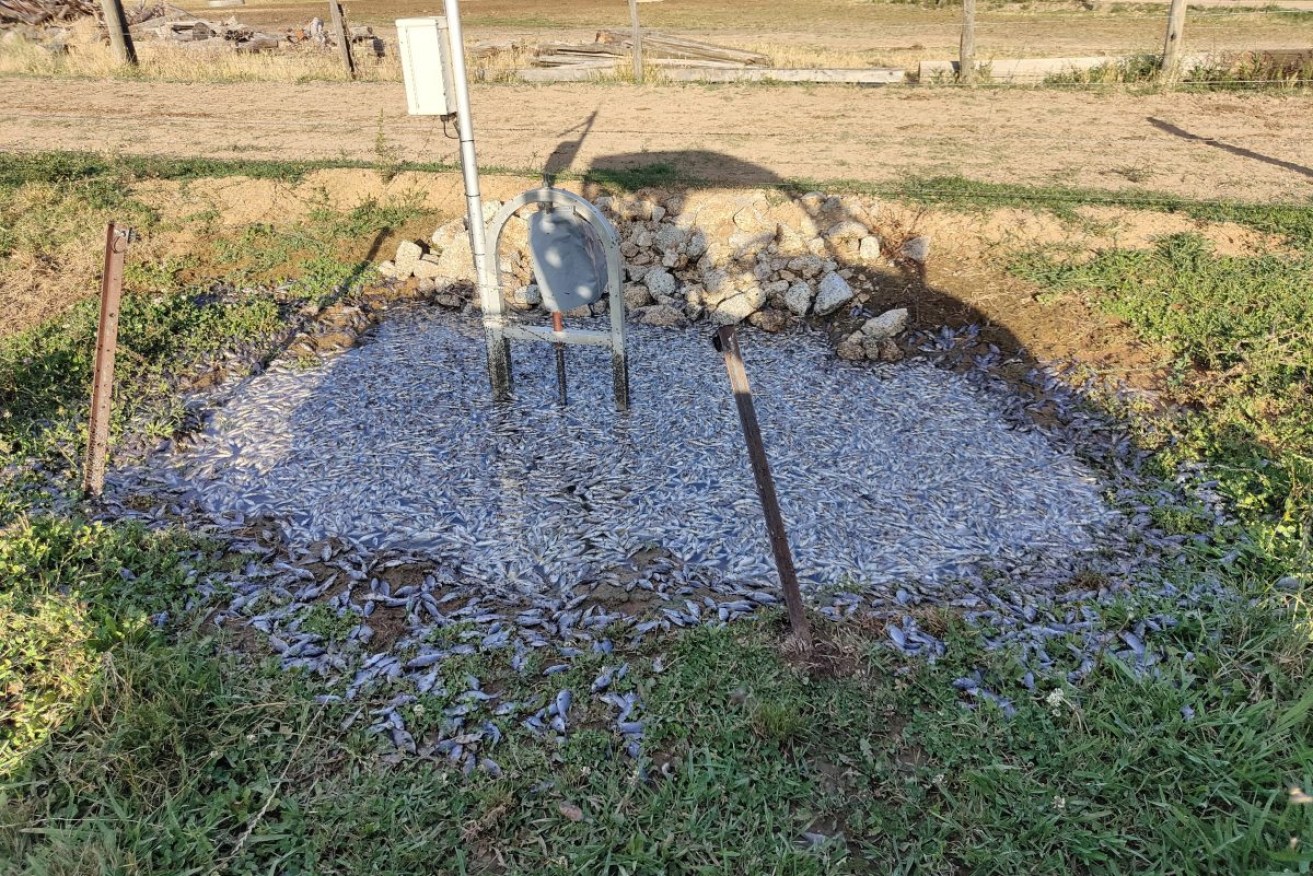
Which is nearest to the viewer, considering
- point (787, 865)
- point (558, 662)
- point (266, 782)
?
point (787, 865)

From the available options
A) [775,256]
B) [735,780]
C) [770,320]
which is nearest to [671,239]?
[775,256]

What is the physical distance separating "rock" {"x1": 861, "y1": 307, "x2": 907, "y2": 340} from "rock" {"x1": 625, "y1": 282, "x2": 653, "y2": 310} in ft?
8.22

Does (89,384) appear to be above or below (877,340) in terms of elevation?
above

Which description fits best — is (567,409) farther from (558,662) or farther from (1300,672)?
(1300,672)

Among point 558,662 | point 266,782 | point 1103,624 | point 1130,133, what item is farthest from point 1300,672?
point 1130,133

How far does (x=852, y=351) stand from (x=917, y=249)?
2.09 meters

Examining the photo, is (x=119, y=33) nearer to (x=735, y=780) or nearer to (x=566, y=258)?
(x=566, y=258)

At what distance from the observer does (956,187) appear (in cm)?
1102

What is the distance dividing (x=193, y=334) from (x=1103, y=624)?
8869mm

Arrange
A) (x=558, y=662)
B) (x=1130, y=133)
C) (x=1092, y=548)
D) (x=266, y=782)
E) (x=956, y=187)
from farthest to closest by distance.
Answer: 1. (x=1130, y=133)
2. (x=956, y=187)
3. (x=1092, y=548)
4. (x=558, y=662)
5. (x=266, y=782)

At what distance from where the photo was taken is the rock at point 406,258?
419 inches

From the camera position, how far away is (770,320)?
9484 mm

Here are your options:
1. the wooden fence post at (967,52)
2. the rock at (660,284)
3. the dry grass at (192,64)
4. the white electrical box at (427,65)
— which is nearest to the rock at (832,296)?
the rock at (660,284)

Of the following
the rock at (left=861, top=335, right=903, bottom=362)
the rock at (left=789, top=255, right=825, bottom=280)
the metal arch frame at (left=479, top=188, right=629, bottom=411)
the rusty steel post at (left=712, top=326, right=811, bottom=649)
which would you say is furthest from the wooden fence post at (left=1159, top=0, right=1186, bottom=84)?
the rusty steel post at (left=712, top=326, right=811, bottom=649)
